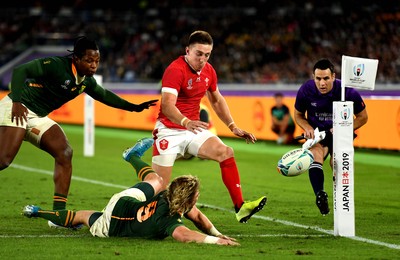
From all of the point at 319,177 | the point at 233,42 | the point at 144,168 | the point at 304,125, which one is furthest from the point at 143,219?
the point at 233,42

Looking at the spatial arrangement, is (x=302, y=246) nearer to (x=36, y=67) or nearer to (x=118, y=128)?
(x=36, y=67)

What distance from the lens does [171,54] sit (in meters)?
40.1

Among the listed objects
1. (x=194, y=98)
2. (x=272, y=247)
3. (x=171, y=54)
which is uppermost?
(x=171, y=54)

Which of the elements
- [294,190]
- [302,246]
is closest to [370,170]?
[294,190]

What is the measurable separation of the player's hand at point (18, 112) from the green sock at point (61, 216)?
3.46ft

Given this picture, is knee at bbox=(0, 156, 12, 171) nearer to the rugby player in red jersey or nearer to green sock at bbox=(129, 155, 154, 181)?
green sock at bbox=(129, 155, 154, 181)

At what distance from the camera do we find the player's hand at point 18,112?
9.45 m

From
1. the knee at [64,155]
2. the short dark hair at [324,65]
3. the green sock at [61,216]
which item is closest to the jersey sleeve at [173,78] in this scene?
the knee at [64,155]

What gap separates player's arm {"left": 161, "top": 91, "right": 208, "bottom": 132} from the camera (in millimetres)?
9164

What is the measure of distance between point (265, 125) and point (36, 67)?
1506 centimetres

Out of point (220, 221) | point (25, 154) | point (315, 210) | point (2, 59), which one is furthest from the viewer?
point (2, 59)

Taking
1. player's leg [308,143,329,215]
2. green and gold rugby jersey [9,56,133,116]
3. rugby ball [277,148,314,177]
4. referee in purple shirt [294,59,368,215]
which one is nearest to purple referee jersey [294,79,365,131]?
referee in purple shirt [294,59,368,215]

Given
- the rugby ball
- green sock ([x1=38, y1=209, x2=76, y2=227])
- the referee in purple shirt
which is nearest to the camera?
green sock ([x1=38, y1=209, x2=76, y2=227])

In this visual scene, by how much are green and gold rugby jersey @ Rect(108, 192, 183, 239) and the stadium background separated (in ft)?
40.3
